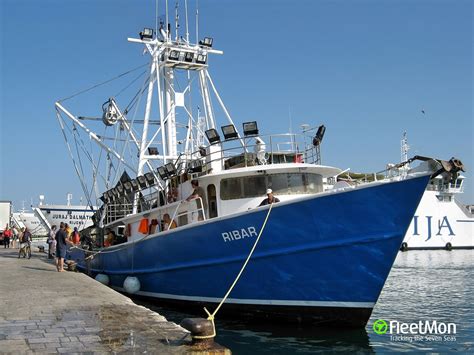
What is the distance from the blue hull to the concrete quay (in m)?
2.26

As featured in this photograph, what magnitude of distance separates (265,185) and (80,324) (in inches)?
206

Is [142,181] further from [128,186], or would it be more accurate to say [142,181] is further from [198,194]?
[198,194]

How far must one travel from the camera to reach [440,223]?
4447 cm

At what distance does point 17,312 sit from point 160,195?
20.3 feet

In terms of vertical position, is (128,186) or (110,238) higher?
(128,186)

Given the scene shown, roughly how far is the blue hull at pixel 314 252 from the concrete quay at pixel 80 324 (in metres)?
2.26

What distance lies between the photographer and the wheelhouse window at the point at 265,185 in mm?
10922

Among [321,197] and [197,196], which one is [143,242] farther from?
[321,197]

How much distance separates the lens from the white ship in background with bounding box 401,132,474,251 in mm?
43344

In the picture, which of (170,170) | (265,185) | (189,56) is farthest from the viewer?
(189,56)

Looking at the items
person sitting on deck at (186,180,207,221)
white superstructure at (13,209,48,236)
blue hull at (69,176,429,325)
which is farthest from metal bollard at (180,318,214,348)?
white superstructure at (13,209,48,236)

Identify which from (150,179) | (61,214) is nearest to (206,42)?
(150,179)

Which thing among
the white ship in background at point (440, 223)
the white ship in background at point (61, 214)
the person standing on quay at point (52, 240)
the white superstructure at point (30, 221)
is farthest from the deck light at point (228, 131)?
the white superstructure at point (30, 221)

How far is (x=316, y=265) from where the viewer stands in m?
9.24
